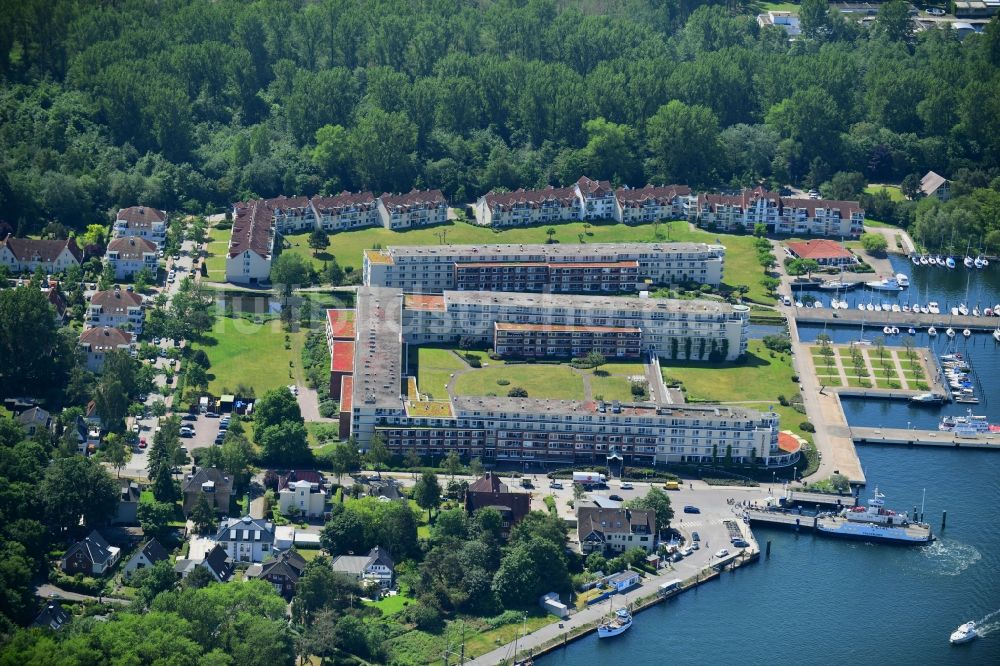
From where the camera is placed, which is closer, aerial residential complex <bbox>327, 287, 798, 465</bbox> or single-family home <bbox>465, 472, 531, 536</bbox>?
single-family home <bbox>465, 472, 531, 536</bbox>

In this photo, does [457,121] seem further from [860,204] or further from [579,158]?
[860,204]

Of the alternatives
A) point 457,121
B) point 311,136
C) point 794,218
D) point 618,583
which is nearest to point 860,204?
point 794,218

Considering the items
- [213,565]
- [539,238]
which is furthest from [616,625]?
[539,238]

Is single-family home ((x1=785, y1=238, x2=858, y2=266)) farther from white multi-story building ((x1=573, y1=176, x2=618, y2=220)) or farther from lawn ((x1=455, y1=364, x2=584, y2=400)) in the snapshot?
lawn ((x1=455, y1=364, x2=584, y2=400))

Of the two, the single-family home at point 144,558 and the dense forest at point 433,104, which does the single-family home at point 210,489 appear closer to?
the single-family home at point 144,558

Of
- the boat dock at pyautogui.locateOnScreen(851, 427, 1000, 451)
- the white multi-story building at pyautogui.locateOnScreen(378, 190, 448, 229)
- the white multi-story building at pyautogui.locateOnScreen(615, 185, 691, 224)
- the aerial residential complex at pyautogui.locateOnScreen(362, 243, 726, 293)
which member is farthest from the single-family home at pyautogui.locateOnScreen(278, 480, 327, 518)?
the white multi-story building at pyautogui.locateOnScreen(615, 185, 691, 224)
